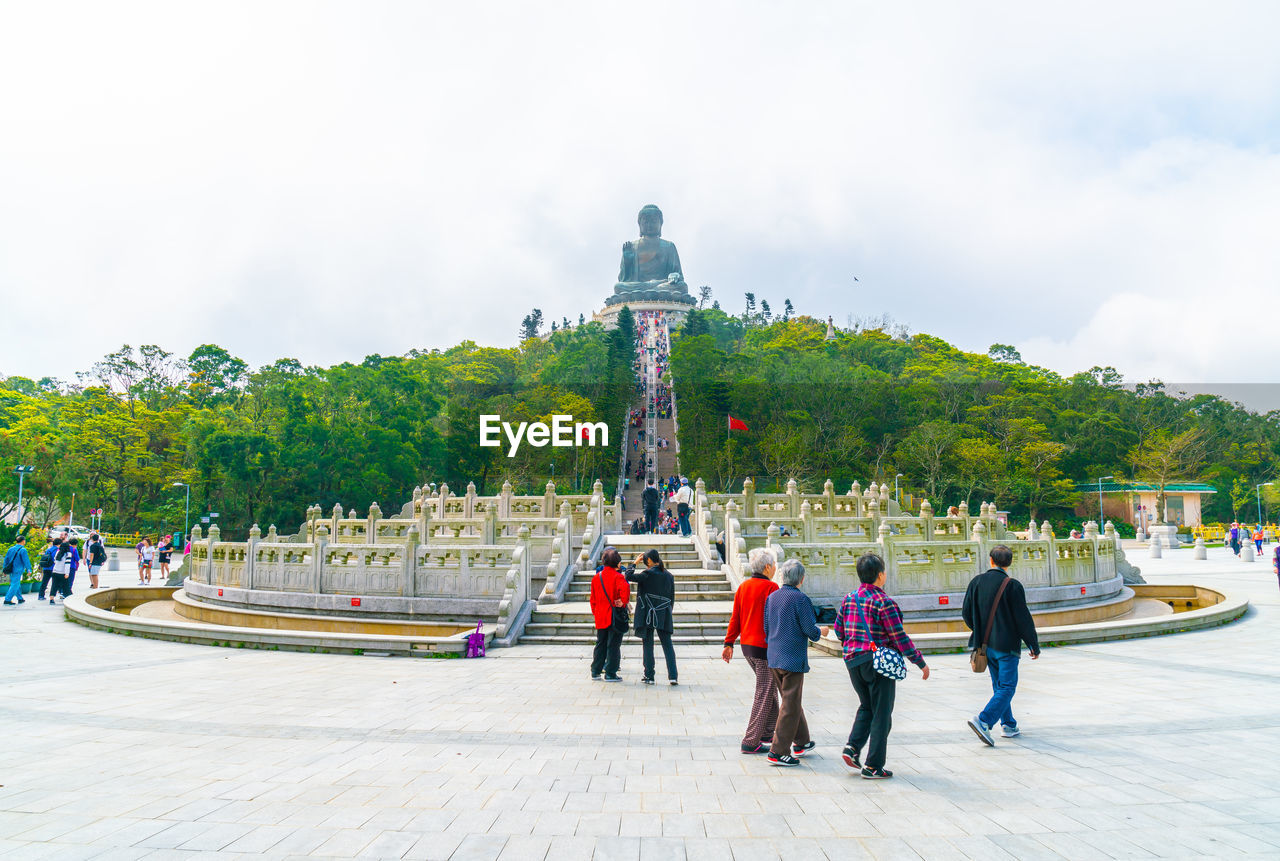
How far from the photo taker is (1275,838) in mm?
4594

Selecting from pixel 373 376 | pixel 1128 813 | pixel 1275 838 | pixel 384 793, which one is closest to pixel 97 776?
pixel 384 793

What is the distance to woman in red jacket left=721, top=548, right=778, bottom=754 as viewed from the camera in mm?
6480

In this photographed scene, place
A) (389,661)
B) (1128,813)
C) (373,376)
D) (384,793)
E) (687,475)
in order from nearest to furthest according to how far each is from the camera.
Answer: (1128,813)
(384,793)
(389,661)
(687,475)
(373,376)

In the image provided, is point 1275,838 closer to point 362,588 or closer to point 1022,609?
point 1022,609

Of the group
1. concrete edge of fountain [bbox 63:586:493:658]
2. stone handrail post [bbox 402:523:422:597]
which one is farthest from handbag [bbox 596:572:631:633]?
stone handrail post [bbox 402:523:422:597]

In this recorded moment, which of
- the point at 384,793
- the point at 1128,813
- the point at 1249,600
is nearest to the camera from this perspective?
the point at 1128,813

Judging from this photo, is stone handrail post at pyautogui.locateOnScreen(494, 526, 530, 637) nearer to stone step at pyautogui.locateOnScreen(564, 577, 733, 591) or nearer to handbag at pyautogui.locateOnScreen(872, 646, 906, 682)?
stone step at pyautogui.locateOnScreen(564, 577, 733, 591)

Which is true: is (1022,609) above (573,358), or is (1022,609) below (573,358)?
below

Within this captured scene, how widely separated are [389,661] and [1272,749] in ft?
35.2

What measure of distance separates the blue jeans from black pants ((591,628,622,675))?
4779 millimetres

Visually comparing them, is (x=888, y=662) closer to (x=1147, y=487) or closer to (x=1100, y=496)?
(x=1100, y=496)

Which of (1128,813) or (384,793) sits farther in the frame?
(384,793)

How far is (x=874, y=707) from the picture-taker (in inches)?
227

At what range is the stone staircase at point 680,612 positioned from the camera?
517 inches
